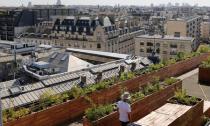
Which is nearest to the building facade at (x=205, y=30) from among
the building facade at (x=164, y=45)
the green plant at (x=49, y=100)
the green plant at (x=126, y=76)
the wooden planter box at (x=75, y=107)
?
the building facade at (x=164, y=45)

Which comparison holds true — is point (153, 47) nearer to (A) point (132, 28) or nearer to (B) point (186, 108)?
(A) point (132, 28)

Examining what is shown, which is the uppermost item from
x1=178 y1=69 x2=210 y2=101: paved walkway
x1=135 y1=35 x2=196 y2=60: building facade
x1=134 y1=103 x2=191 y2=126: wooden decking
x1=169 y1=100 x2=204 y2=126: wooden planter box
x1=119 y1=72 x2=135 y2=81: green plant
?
x1=119 y1=72 x2=135 y2=81: green plant

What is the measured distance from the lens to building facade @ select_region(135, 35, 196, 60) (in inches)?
3064

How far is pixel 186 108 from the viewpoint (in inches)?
532

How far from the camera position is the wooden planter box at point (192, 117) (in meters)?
12.5

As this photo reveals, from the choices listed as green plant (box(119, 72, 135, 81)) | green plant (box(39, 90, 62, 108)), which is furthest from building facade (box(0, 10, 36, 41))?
green plant (box(39, 90, 62, 108))

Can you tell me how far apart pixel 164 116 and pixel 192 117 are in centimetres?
154

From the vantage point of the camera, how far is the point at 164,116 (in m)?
12.6

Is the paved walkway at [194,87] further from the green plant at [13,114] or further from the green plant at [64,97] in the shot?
the green plant at [13,114]

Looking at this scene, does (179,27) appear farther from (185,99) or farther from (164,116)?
(164,116)

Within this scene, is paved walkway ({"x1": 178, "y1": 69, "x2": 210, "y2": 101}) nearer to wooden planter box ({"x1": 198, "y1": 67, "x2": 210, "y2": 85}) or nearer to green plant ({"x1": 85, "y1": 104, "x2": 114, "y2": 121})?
wooden planter box ({"x1": 198, "y1": 67, "x2": 210, "y2": 85})

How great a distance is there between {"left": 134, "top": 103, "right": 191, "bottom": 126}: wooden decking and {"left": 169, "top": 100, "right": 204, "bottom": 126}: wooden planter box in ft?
0.42

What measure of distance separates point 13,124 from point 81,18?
7259 cm

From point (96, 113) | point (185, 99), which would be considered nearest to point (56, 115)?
point (96, 113)
